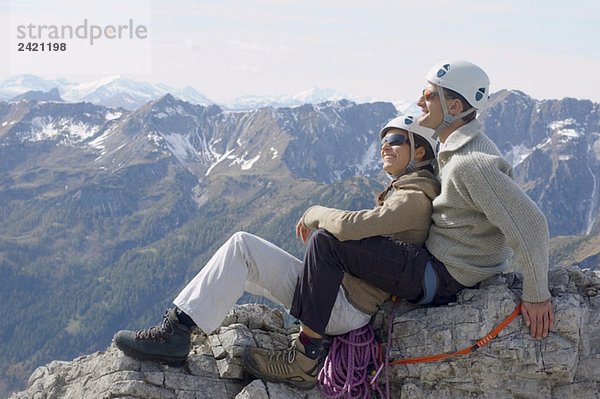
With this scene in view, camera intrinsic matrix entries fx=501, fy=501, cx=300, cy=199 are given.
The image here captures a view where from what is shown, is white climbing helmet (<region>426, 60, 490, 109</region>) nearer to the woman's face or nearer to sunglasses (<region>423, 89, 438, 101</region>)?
sunglasses (<region>423, 89, 438, 101</region>)

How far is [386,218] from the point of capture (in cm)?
856

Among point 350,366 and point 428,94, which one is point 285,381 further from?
point 428,94

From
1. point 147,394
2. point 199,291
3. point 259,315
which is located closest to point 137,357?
point 147,394

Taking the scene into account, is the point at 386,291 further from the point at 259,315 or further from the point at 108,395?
the point at 108,395

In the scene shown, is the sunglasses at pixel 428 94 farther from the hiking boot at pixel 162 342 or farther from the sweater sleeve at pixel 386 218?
the hiking boot at pixel 162 342

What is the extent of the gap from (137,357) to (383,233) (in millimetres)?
5353

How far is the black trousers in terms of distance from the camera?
8.81 meters

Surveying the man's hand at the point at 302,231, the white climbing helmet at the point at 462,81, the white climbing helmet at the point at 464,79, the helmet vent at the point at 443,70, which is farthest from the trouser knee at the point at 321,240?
the helmet vent at the point at 443,70

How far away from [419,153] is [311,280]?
10.8ft

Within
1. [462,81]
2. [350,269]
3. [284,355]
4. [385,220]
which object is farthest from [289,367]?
[462,81]

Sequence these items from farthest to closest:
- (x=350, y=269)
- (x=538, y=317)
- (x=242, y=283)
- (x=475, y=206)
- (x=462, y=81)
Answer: (x=242, y=283) < (x=350, y=269) < (x=462, y=81) < (x=538, y=317) < (x=475, y=206)

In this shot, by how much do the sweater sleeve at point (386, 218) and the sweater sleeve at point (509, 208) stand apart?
98cm

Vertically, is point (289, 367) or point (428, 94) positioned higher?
point (428, 94)

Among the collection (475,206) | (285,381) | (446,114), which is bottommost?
(285,381)
